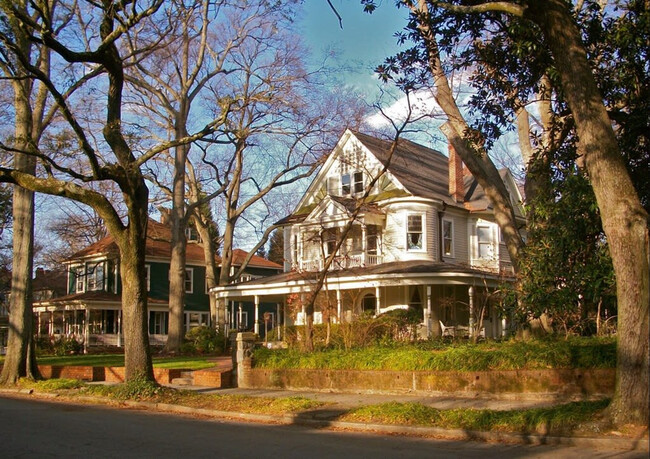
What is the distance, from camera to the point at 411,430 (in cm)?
1102

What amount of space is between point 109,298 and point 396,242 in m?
22.2

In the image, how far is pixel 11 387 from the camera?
63.6 feet

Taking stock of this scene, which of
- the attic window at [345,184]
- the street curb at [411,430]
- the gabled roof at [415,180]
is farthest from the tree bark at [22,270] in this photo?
the attic window at [345,184]

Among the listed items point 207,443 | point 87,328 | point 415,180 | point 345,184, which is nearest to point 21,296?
point 207,443

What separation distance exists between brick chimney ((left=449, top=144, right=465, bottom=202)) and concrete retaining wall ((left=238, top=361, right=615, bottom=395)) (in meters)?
17.5

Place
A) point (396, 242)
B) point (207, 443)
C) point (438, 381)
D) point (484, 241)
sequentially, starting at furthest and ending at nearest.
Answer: point (484, 241) → point (396, 242) → point (438, 381) → point (207, 443)

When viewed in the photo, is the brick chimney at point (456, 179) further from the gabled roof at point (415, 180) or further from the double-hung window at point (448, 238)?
the double-hung window at point (448, 238)

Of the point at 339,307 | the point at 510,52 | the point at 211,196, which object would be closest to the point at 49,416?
the point at 510,52

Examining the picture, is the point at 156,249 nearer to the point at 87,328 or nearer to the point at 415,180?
the point at 87,328

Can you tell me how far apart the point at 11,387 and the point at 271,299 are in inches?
734

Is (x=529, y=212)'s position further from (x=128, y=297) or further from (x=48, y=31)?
(x=48, y=31)

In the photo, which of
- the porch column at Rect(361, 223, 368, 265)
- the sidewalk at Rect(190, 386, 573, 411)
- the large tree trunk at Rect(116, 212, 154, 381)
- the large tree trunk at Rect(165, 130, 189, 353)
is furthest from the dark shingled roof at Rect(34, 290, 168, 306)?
the sidewalk at Rect(190, 386, 573, 411)

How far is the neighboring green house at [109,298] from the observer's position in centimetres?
4400

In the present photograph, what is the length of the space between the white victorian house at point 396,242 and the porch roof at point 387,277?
0.05 metres
